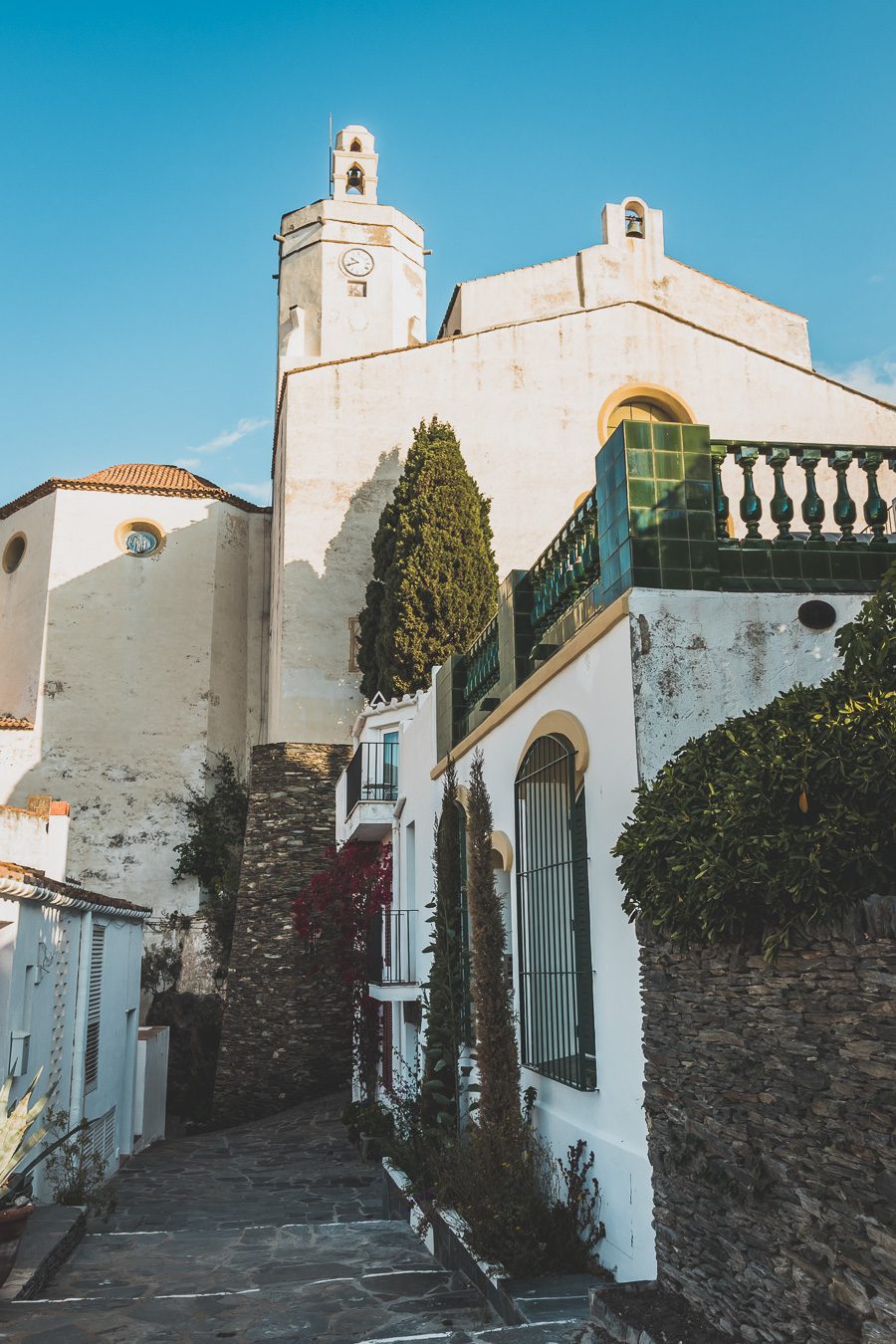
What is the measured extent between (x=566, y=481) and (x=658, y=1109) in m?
20.6

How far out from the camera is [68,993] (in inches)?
469

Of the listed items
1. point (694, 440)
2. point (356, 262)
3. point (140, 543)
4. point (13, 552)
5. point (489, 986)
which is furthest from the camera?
point (13, 552)

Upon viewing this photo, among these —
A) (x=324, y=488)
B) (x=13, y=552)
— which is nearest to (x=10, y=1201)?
(x=324, y=488)

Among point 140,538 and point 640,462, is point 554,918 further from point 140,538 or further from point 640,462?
point 140,538

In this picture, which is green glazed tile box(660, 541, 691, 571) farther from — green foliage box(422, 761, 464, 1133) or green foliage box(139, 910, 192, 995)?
green foliage box(139, 910, 192, 995)

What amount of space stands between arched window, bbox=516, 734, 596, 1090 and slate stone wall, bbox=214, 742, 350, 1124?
511 inches

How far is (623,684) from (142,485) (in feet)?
86.6

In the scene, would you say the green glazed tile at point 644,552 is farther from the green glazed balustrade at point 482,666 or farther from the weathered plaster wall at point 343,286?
the weathered plaster wall at point 343,286

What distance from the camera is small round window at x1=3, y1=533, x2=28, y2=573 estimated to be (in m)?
30.6

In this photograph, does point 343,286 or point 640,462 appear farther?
point 343,286

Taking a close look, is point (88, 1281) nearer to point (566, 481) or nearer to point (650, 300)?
point (566, 481)

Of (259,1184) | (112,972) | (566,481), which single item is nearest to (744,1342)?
(259,1184)

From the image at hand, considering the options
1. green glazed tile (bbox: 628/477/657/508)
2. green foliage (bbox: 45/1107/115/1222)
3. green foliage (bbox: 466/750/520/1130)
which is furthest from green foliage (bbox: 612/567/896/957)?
green foliage (bbox: 45/1107/115/1222)

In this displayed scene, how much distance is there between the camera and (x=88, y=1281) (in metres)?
7.80
